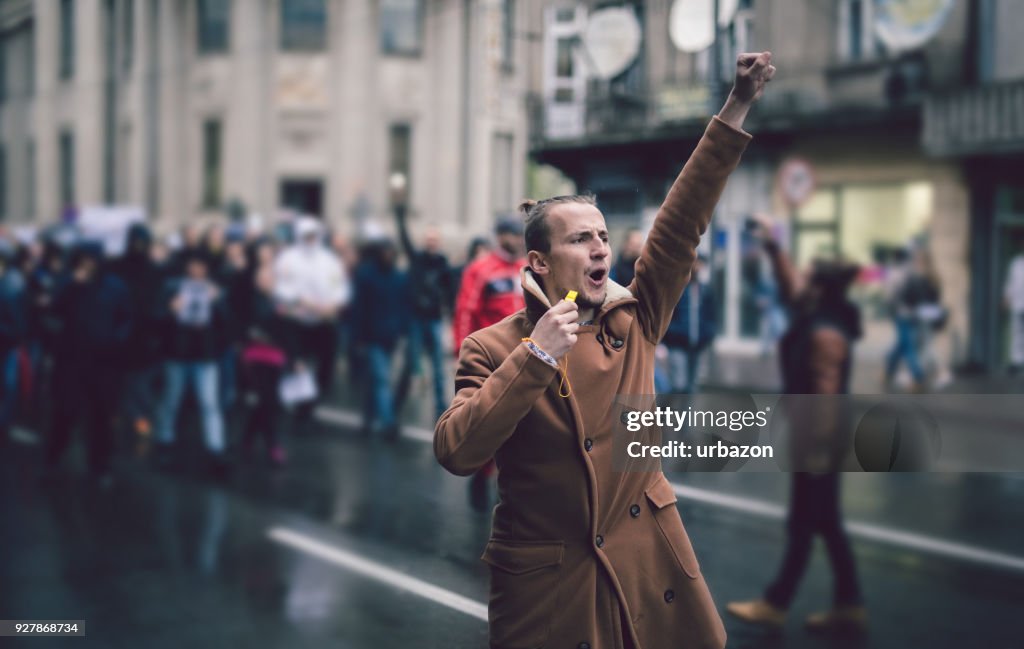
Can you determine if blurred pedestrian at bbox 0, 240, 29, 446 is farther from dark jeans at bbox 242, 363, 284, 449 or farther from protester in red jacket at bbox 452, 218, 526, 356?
protester in red jacket at bbox 452, 218, 526, 356

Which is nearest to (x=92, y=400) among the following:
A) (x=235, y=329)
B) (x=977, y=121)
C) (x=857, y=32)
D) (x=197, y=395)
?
(x=197, y=395)

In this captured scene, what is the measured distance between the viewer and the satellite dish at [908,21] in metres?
15.2

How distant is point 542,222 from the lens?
9.21 ft

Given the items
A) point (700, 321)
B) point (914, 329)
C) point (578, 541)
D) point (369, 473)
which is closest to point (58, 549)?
point (369, 473)

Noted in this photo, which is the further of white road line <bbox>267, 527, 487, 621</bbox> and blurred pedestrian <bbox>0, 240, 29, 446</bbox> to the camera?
blurred pedestrian <bbox>0, 240, 29, 446</bbox>

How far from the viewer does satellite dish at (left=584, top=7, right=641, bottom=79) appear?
6.90 metres

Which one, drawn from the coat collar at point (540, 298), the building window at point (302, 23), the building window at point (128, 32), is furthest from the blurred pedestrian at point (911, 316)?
the building window at point (128, 32)

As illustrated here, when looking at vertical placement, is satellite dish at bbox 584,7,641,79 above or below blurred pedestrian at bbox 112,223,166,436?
above

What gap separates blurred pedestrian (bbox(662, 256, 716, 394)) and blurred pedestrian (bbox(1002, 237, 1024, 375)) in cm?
642

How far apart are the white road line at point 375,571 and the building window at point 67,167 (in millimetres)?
28687

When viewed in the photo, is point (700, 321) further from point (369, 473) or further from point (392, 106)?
point (392, 106)

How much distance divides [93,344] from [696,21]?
5.69 meters

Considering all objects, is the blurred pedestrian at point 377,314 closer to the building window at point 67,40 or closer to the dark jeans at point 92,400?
the dark jeans at point 92,400

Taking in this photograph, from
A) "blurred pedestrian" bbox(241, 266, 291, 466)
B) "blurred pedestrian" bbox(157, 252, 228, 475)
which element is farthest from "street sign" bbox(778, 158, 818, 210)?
"blurred pedestrian" bbox(157, 252, 228, 475)
